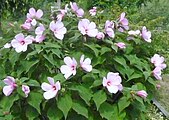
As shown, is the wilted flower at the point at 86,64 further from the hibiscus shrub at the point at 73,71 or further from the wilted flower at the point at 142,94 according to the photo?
the wilted flower at the point at 142,94

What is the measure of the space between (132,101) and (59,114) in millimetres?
377

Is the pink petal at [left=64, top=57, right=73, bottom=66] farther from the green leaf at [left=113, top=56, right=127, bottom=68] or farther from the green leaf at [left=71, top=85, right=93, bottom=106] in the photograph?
the green leaf at [left=113, top=56, right=127, bottom=68]

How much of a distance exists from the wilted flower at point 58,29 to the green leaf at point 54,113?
0.35 meters

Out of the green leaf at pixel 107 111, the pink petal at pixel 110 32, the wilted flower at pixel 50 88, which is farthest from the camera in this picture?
the pink petal at pixel 110 32

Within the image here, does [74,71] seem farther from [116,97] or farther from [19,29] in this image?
[19,29]

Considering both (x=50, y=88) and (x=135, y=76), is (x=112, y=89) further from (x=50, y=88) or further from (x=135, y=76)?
(x=50, y=88)

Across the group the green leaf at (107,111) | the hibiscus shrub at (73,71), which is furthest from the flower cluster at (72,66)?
the green leaf at (107,111)

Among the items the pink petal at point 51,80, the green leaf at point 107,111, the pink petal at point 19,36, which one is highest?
the pink petal at point 19,36

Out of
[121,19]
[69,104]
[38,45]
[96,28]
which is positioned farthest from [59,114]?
[121,19]

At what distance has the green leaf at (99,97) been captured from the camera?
2024 mm

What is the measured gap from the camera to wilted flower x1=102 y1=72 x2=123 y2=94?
2027 millimetres

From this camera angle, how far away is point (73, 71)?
2.01 metres

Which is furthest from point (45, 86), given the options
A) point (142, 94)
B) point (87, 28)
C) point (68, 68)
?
point (142, 94)

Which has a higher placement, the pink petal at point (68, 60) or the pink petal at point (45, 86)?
the pink petal at point (68, 60)
